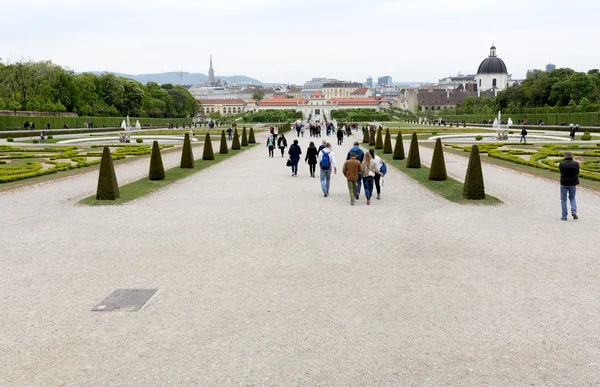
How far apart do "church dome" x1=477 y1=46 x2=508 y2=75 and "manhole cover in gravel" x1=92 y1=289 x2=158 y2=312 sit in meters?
176

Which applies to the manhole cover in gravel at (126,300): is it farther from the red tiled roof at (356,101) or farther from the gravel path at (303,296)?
the red tiled roof at (356,101)

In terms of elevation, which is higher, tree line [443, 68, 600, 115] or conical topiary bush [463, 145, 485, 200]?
tree line [443, 68, 600, 115]

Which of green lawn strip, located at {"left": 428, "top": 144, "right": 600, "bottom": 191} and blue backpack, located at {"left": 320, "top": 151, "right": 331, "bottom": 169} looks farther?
green lawn strip, located at {"left": 428, "top": 144, "right": 600, "bottom": 191}

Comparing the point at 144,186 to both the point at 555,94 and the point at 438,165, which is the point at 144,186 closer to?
the point at 438,165

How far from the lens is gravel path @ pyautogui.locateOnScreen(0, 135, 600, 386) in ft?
16.5

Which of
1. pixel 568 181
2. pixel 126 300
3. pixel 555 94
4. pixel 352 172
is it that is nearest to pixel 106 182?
pixel 352 172

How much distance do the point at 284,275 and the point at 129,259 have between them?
275cm

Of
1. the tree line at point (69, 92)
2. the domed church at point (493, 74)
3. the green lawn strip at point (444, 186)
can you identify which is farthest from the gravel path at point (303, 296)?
the domed church at point (493, 74)

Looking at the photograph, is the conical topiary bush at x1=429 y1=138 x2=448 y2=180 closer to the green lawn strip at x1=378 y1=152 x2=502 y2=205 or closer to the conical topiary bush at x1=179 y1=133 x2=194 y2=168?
the green lawn strip at x1=378 y1=152 x2=502 y2=205

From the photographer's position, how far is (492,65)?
16738 centimetres

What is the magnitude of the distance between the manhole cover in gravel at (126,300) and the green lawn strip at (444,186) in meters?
9.45

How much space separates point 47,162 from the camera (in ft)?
79.5

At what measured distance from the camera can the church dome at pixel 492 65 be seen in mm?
167375

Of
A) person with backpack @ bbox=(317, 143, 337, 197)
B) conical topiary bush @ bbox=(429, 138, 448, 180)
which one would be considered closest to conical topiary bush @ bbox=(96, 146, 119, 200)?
person with backpack @ bbox=(317, 143, 337, 197)
